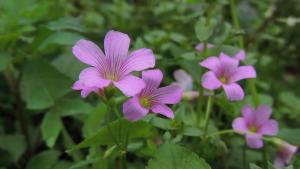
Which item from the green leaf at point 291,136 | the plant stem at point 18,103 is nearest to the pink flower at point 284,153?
the green leaf at point 291,136

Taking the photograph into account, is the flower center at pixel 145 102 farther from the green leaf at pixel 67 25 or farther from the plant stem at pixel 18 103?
the plant stem at pixel 18 103

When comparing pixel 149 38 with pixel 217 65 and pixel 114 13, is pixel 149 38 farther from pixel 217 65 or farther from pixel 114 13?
pixel 114 13

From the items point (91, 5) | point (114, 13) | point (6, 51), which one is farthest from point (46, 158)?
point (91, 5)

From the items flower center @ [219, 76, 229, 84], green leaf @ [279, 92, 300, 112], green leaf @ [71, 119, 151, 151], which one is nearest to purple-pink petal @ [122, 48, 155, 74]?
green leaf @ [71, 119, 151, 151]

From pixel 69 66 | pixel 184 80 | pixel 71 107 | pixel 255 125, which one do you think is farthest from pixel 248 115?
pixel 69 66

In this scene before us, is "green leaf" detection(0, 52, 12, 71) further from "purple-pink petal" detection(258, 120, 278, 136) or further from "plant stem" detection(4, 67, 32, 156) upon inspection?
"purple-pink petal" detection(258, 120, 278, 136)
